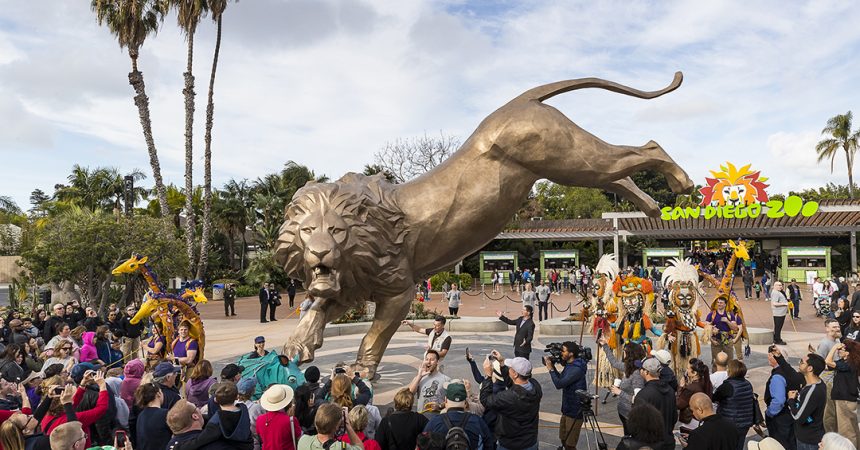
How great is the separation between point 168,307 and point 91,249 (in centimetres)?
1061

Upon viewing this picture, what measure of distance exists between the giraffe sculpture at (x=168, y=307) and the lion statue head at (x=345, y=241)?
1737 mm

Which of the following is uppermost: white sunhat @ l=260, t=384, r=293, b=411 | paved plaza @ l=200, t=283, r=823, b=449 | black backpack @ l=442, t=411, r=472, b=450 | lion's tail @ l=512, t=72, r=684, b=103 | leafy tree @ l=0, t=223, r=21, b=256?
lion's tail @ l=512, t=72, r=684, b=103

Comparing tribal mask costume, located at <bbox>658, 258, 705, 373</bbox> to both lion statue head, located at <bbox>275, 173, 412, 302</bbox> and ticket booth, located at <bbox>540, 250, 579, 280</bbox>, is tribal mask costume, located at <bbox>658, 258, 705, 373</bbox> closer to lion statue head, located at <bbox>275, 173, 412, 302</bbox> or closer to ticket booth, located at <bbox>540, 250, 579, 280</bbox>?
lion statue head, located at <bbox>275, 173, 412, 302</bbox>

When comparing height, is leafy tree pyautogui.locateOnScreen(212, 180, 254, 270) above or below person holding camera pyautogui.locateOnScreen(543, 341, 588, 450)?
above

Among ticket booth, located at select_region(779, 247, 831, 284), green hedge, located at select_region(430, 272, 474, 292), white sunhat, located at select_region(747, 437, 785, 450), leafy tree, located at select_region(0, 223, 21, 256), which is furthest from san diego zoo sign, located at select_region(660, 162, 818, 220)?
leafy tree, located at select_region(0, 223, 21, 256)

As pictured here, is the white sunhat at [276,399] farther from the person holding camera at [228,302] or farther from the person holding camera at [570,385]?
the person holding camera at [228,302]

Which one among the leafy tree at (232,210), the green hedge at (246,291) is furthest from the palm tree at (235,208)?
the green hedge at (246,291)

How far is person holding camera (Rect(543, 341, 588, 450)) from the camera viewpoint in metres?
4.74

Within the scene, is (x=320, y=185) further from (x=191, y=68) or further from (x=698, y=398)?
(x=191, y=68)

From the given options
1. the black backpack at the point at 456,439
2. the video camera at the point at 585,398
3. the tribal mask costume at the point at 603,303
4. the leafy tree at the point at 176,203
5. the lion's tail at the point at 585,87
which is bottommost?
the video camera at the point at 585,398

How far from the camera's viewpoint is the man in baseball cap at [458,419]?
11.2ft

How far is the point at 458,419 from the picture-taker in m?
3.45

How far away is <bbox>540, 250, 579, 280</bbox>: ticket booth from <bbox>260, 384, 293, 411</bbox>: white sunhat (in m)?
25.6

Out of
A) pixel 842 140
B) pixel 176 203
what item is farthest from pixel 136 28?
pixel 842 140
